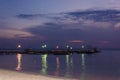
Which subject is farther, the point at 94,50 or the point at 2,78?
the point at 94,50

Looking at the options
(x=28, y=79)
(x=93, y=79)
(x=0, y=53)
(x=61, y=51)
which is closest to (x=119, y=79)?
(x=93, y=79)

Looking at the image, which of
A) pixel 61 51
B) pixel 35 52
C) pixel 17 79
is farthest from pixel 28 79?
pixel 35 52

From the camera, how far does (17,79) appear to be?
1484 centimetres

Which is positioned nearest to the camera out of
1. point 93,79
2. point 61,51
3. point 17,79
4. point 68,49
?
point 17,79

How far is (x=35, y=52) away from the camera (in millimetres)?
125188

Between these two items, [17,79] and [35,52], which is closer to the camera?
[17,79]

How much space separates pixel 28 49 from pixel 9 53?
867 cm

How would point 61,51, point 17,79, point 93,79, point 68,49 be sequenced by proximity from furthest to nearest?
point 68,49, point 61,51, point 93,79, point 17,79

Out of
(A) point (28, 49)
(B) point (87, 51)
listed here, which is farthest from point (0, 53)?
(B) point (87, 51)

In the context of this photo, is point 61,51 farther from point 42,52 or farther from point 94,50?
point 94,50

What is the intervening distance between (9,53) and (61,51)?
2286 centimetres

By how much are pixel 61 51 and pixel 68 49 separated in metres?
10.5

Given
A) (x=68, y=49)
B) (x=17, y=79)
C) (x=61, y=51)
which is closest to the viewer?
(x=17, y=79)

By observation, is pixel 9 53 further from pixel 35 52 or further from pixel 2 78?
pixel 2 78
